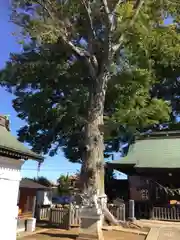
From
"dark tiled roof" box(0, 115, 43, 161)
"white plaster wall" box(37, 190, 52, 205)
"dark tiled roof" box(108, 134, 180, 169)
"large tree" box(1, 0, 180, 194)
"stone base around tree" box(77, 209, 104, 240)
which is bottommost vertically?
"stone base around tree" box(77, 209, 104, 240)

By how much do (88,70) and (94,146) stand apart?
5.55 meters

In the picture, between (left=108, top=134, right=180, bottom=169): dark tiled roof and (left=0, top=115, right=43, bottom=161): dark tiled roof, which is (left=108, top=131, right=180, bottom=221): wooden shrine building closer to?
(left=108, top=134, right=180, bottom=169): dark tiled roof

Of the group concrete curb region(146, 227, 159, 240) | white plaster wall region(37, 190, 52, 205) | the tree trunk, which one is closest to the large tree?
the tree trunk

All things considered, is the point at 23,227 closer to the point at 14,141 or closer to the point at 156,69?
the point at 14,141

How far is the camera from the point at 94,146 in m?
15.1

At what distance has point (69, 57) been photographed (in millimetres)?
21156

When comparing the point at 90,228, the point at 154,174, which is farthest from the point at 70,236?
the point at 154,174

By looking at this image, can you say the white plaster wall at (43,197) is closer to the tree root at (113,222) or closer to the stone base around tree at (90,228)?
the tree root at (113,222)

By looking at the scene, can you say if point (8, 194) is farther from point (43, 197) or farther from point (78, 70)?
point (43, 197)

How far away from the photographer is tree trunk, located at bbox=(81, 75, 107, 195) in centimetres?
1441

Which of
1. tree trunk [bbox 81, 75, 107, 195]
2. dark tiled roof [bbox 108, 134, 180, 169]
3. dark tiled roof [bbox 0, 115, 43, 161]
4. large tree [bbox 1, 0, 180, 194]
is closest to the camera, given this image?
dark tiled roof [bbox 0, 115, 43, 161]

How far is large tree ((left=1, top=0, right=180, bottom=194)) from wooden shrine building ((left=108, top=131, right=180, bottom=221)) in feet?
6.60

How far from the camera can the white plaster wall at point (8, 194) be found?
32.2ft

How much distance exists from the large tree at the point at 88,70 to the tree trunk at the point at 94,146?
1.9 inches
